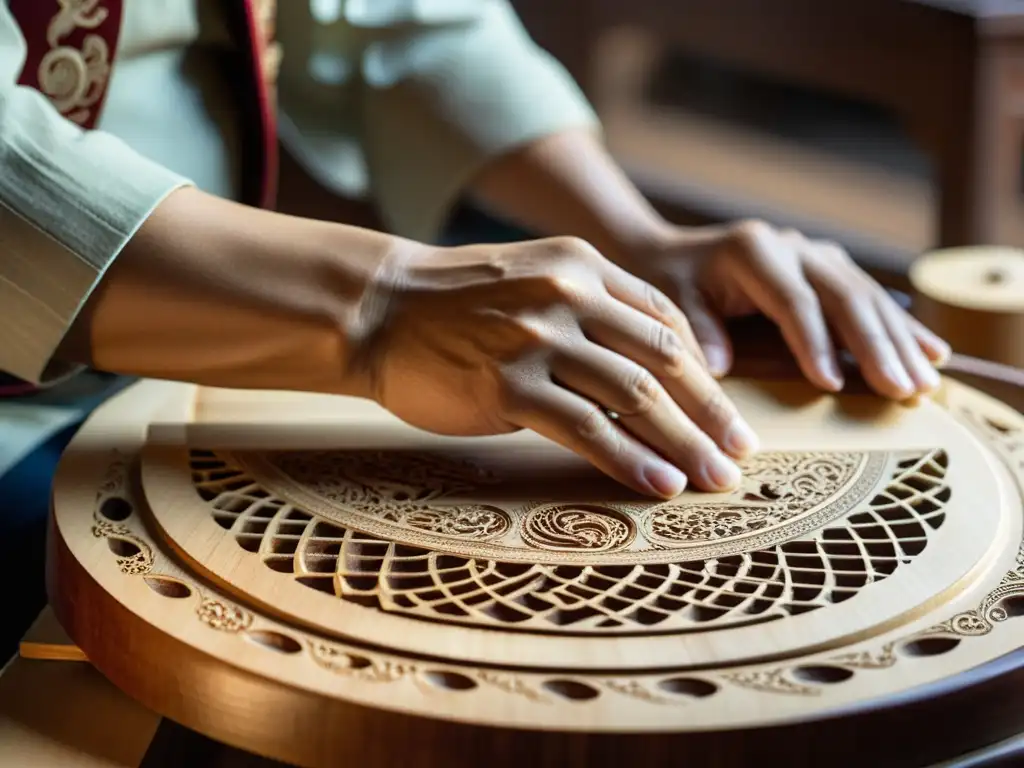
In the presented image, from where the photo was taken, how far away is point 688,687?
48 cm

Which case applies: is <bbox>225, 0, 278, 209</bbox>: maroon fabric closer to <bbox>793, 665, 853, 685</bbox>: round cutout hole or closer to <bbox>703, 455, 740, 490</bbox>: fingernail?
<bbox>703, 455, 740, 490</bbox>: fingernail

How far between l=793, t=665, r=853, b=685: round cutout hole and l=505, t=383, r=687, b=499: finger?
0.49 feet

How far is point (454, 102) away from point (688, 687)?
2.08 feet

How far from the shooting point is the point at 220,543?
575mm

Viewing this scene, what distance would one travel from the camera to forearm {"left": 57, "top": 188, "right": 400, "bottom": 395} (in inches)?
25.3

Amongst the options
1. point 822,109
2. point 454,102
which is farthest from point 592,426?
point 822,109

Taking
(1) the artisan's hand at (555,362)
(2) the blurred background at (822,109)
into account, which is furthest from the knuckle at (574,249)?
(2) the blurred background at (822,109)

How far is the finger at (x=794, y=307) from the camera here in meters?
0.76

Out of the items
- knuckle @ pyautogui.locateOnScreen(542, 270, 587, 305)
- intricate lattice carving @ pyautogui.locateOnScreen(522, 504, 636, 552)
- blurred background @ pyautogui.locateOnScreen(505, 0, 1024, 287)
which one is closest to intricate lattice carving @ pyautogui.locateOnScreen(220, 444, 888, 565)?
intricate lattice carving @ pyautogui.locateOnScreen(522, 504, 636, 552)

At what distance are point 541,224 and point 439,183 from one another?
0.11m

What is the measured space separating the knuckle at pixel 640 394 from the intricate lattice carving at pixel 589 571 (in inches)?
2.2

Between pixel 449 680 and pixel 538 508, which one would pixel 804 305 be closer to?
pixel 538 508

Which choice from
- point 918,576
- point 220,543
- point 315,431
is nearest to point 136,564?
point 220,543

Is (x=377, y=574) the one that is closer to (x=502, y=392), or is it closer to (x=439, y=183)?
(x=502, y=392)
